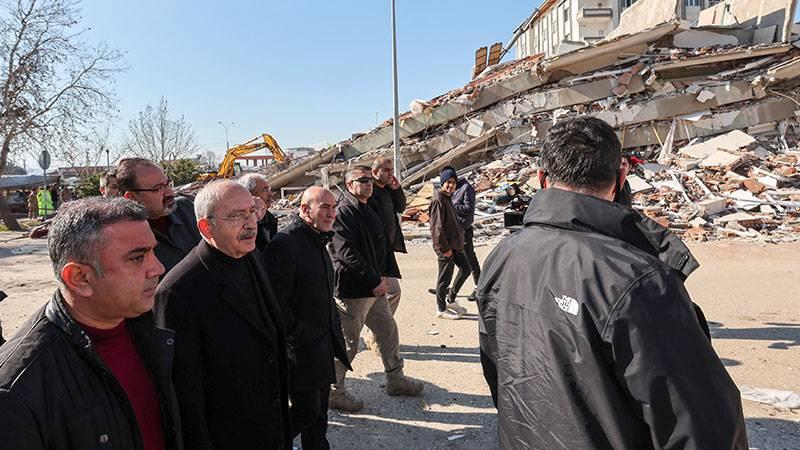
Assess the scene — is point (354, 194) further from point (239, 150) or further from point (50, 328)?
point (239, 150)

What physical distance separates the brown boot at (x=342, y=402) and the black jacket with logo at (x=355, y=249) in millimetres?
791

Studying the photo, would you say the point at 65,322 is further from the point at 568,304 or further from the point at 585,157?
the point at 585,157

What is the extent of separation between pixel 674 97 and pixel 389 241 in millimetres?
18795

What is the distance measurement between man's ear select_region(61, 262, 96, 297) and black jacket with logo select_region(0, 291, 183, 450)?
8cm

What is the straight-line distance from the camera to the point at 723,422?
134 centimetres

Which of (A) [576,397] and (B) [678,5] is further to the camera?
(B) [678,5]

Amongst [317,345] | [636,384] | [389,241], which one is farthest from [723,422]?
[389,241]

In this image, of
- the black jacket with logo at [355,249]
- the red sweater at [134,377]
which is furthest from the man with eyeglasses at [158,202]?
the red sweater at [134,377]

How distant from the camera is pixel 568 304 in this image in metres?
1.51

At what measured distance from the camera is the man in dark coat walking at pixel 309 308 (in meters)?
3.09

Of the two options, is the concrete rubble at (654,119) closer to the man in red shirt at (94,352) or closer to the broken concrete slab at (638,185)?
the broken concrete slab at (638,185)

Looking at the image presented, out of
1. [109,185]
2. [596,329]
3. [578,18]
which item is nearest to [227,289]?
[596,329]

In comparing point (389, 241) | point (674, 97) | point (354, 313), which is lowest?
point (354, 313)

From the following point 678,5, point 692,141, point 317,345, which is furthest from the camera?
point 678,5
